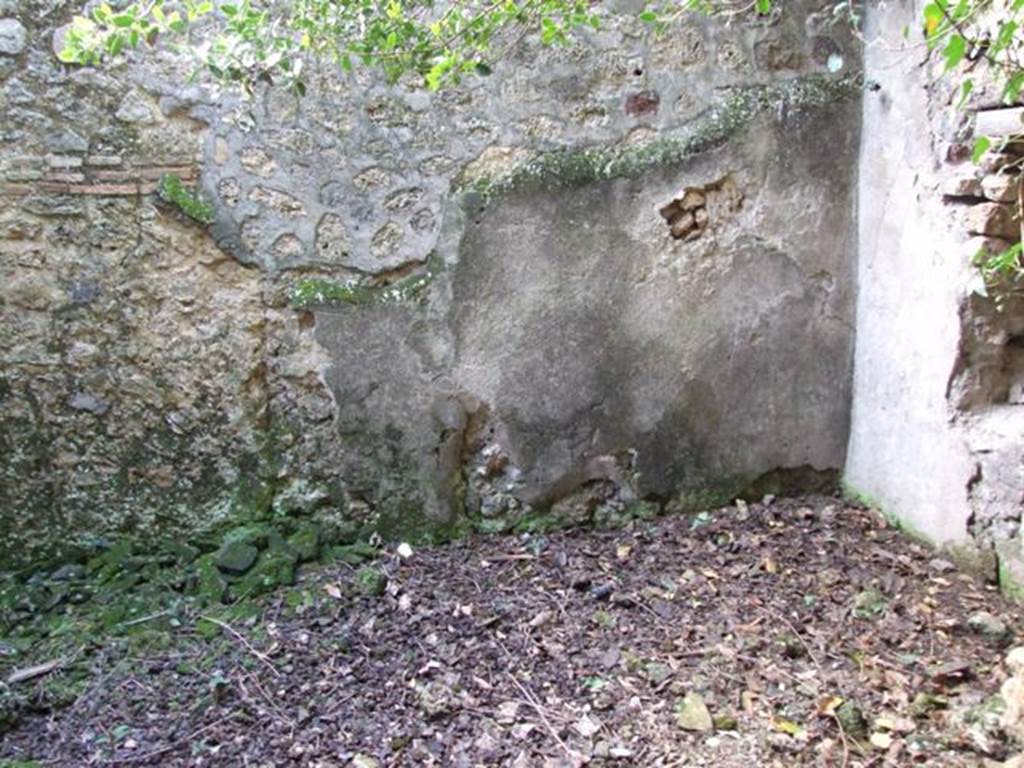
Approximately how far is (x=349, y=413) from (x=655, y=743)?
1373 millimetres

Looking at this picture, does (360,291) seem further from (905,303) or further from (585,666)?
(905,303)

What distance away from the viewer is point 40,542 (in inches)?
104

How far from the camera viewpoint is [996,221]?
2.33 m

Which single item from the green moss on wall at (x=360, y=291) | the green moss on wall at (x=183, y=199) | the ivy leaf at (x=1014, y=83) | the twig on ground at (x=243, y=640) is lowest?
the twig on ground at (x=243, y=640)

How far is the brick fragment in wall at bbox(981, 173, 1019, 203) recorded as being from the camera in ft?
7.47

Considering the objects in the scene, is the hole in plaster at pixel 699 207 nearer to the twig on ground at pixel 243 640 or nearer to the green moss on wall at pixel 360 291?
the green moss on wall at pixel 360 291

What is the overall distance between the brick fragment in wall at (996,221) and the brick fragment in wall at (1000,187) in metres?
0.02

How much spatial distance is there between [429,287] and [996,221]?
165 cm

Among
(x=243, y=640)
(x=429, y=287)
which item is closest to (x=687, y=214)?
(x=429, y=287)

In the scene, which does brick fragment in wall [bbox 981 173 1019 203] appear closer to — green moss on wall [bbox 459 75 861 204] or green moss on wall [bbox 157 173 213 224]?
green moss on wall [bbox 459 75 861 204]

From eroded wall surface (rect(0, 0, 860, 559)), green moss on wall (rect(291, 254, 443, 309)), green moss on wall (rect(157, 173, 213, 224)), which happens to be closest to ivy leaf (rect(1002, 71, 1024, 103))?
eroded wall surface (rect(0, 0, 860, 559))

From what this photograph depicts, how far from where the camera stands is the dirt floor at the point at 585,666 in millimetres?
1987

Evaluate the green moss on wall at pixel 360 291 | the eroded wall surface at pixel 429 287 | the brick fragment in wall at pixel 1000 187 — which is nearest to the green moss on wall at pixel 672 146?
the eroded wall surface at pixel 429 287

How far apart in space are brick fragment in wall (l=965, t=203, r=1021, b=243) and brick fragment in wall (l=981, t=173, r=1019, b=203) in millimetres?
20
